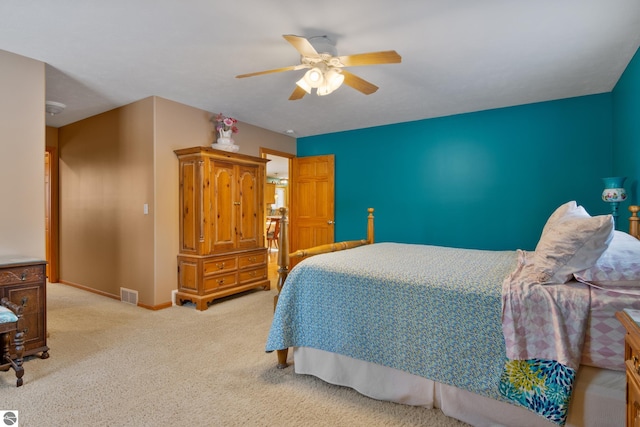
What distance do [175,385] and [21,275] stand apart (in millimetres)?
1436

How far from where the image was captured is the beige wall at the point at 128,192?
3.82 meters

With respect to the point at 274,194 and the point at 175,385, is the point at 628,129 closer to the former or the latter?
the point at 175,385

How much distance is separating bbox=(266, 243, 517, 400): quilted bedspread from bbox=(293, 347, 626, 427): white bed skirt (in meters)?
0.09

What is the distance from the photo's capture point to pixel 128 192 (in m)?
4.07

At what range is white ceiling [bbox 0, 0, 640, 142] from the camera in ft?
6.90

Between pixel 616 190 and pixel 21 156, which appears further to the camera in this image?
pixel 616 190

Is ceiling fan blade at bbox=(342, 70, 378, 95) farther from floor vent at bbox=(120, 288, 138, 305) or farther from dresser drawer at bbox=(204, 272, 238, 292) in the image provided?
floor vent at bbox=(120, 288, 138, 305)

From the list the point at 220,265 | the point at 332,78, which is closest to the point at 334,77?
the point at 332,78

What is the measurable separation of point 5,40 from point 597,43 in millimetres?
4415

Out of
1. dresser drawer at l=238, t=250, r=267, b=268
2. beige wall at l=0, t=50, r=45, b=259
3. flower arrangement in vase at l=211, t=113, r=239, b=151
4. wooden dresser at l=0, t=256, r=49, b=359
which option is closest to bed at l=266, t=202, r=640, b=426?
wooden dresser at l=0, t=256, r=49, b=359

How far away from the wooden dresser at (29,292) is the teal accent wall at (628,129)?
4.73 m

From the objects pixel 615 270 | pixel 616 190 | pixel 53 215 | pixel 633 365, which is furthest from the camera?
pixel 53 215

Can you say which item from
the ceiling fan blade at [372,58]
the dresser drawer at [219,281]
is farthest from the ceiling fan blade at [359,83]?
the dresser drawer at [219,281]

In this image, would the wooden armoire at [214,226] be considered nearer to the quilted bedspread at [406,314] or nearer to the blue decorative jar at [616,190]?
the quilted bedspread at [406,314]
